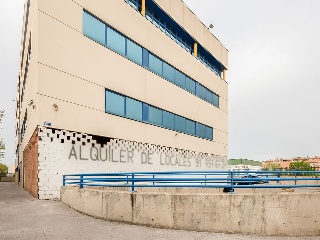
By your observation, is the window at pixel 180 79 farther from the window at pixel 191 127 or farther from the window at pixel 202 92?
the window at pixel 202 92

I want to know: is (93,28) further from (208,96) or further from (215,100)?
(215,100)

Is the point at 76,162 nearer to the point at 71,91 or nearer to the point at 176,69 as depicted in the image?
the point at 71,91

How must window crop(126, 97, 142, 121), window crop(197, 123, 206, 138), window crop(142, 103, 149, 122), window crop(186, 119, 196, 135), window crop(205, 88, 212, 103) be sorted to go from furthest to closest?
window crop(205, 88, 212, 103) → window crop(197, 123, 206, 138) → window crop(186, 119, 196, 135) → window crop(142, 103, 149, 122) → window crop(126, 97, 142, 121)

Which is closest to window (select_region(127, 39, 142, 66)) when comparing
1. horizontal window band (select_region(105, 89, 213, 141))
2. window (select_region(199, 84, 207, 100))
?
horizontal window band (select_region(105, 89, 213, 141))

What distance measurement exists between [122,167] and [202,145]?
1203 cm

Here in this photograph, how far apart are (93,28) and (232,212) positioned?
1282cm

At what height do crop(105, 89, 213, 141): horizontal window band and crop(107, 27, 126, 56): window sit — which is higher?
crop(107, 27, 126, 56): window

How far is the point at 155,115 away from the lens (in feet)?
69.5

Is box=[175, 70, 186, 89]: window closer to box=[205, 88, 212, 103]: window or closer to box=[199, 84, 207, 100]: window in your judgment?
box=[199, 84, 207, 100]: window

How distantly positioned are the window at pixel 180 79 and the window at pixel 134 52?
5.23 metres

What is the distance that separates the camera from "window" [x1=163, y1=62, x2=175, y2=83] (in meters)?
22.8

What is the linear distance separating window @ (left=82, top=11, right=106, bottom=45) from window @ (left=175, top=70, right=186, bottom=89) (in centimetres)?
878

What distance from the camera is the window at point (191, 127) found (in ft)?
84.0

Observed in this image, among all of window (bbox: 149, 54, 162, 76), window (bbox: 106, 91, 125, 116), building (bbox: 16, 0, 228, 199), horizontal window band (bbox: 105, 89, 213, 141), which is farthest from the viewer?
window (bbox: 149, 54, 162, 76)
